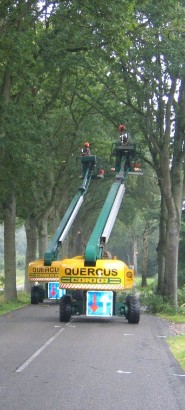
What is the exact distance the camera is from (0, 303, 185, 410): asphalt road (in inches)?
338

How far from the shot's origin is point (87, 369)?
11.1m

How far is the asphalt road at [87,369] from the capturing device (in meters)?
8.58

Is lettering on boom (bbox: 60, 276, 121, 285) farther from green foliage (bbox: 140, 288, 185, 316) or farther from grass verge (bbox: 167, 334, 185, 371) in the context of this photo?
green foliage (bbox: 140, 288, 185, 316)

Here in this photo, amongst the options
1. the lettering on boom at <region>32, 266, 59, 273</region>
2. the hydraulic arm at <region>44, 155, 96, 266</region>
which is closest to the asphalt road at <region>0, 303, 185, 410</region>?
the hydraulic arm at <region>44, 155, 96, 266</region>

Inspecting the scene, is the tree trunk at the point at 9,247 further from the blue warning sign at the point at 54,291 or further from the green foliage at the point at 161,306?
the green foliage at the point at 161,306

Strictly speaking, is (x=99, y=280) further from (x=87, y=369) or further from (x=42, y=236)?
(x=42, y=236)

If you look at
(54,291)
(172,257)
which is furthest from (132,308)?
(54,291)

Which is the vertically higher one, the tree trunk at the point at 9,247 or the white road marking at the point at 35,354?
the tree trunk at the point at 9,247

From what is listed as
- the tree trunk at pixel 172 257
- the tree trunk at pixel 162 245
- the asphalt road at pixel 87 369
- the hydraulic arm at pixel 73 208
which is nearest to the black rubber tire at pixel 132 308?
the asphalt road at pixel 87 369

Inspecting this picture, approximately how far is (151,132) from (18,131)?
6907 millimetres

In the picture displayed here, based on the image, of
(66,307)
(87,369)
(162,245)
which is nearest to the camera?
(87,369)

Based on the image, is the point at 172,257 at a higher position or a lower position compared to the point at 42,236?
lower

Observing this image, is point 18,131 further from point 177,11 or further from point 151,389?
point 151,389

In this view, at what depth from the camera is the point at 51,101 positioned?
31969 millimetres
